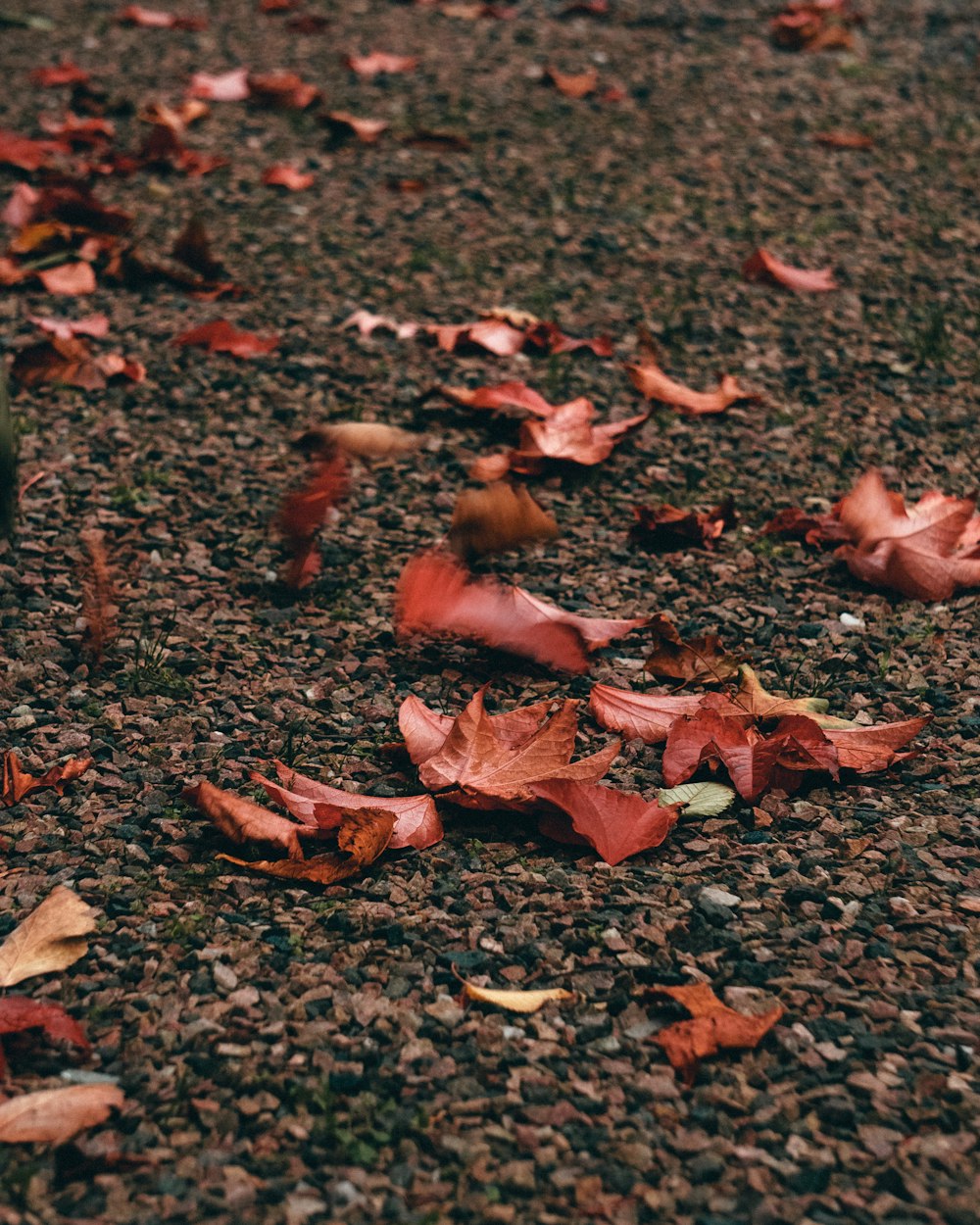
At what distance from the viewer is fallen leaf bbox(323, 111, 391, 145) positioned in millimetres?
4504

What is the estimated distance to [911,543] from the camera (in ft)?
8.66

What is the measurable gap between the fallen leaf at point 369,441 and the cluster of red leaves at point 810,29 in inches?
130

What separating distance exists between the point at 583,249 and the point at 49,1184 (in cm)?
307

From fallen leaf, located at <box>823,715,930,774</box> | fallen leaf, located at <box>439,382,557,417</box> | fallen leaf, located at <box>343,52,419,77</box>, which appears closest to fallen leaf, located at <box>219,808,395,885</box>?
fallen leaf, located at <box>823,715,930,774</box>

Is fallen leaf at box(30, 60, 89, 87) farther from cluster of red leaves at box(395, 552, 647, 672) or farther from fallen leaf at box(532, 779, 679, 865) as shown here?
fallen leaf at box(532, 779, 679, 865)

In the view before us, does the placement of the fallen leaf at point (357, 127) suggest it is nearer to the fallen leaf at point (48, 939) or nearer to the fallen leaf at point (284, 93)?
the fallen leaf at point (284, 93)

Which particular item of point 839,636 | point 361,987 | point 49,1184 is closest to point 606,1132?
point 361,987

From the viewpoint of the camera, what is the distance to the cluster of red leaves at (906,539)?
2.62 metres

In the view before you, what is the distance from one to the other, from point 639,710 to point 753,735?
0.66 ft

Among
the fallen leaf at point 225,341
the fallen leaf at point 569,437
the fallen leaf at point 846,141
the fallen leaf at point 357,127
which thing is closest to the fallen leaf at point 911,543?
the fallen leaf at point 569,437

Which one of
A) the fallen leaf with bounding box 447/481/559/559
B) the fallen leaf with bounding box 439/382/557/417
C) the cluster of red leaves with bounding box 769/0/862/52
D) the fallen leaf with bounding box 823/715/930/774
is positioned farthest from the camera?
the cluster of red leaves with bounding box 769/0/862/52

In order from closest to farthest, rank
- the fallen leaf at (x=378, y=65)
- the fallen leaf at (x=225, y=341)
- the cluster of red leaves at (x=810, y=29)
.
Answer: the fallen leaf at (x=225, y=341), the fallen leaf at (x=378, y=65), the cluster of red leaves at (x=810, y=29)

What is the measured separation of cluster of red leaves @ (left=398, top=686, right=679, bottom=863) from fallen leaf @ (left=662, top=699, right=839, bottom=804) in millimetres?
112

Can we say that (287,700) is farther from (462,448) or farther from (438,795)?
(462,448)
